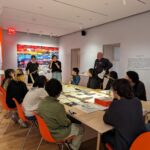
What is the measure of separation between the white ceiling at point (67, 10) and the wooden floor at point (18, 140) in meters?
2.95

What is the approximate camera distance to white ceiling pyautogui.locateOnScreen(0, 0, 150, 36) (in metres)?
3.75

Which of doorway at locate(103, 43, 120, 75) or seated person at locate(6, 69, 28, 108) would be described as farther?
doorway at locate(103, 43, 120, 75)

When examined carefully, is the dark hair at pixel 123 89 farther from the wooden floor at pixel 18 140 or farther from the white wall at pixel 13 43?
the white wall at pixel 13 43

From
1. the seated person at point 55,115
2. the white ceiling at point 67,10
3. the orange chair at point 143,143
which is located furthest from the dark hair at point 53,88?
the white ceiling at point 67,10

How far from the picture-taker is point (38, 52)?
310 inches

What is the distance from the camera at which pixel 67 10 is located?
4.29 meters

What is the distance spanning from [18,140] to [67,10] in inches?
138

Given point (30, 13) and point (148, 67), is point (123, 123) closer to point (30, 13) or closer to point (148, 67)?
point (148, 67)

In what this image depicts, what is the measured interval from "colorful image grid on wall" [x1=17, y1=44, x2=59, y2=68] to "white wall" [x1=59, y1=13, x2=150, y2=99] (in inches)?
→ 68.9

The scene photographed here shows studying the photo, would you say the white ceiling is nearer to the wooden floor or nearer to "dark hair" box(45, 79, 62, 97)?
"dark hair" box(45, 79, 62, 97)

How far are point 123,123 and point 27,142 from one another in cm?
184

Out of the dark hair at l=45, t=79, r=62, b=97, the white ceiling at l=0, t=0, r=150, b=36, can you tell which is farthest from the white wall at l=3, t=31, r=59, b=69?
the dark hair at l=45, t=79, r=62, b=97

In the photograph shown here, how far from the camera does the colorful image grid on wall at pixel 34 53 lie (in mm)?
7344

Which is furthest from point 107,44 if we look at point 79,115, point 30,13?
point 79,115
